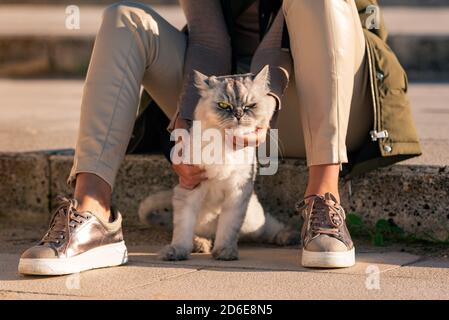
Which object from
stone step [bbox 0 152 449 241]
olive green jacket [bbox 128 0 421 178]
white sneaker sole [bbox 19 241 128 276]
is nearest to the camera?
white sneaker sole [bbox 19 241 128 276]

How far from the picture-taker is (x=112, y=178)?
326cm

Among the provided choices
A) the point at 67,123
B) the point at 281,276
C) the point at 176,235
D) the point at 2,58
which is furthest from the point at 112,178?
the point at 2,58

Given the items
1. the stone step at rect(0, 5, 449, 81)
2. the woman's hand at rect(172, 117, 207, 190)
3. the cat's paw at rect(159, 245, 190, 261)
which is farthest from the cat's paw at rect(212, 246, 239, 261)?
the stone step at rect(0, 5, 449, 81)

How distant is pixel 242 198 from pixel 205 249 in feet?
0.85

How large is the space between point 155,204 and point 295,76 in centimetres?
84

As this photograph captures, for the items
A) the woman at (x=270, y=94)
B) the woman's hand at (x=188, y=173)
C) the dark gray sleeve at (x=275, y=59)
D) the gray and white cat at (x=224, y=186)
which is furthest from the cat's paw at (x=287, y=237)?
the dark gray sleeve at (x=275, y=59)

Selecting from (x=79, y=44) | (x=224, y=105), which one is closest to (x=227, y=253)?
(x=224, y=105)

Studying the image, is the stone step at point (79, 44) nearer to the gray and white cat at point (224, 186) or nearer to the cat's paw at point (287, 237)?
the cat's paw at point (287, 237)

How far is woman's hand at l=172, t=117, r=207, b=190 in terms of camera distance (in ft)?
10.8

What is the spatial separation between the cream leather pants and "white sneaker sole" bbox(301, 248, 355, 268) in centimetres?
31

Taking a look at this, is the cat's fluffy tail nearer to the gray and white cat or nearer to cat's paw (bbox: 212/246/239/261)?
the gray and white cat

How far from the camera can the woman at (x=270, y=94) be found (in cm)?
315

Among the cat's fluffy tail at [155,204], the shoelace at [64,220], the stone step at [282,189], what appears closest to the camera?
the shoelace at [64,220]

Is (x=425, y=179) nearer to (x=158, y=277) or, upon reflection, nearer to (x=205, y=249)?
(x=205, y=249)
